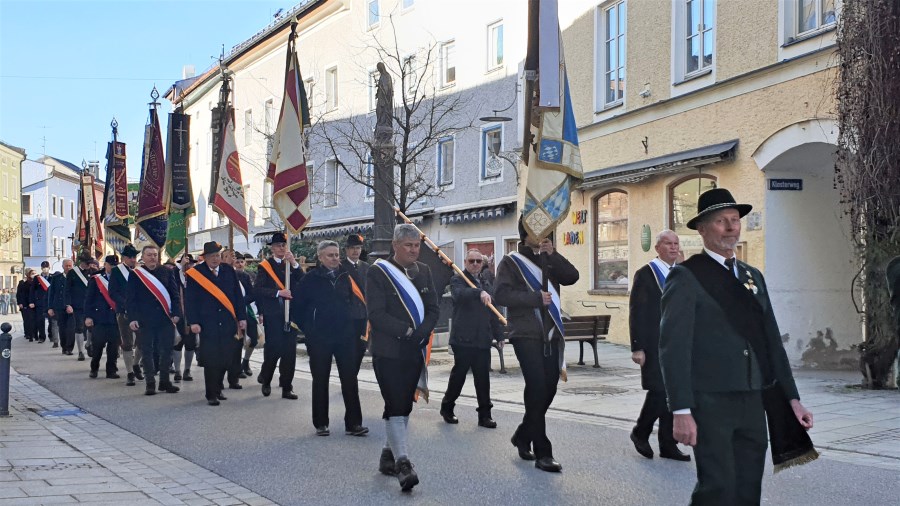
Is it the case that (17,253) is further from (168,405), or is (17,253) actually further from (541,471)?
(541,471)

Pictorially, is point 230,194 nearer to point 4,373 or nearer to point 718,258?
point 4,373

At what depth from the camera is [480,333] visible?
10.1 metres

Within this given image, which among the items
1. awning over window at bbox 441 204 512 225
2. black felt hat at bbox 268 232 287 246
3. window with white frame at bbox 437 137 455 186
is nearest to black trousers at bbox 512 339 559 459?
black felt hat at bbox 268 232 287 246

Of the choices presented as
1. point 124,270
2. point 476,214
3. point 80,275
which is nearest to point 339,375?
point 124,270

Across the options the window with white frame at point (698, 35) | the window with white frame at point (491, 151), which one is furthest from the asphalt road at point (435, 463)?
the window with white frame at point (491, 151)

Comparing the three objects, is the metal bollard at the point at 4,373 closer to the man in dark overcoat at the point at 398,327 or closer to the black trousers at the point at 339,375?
the black trousers at the point at 339,375

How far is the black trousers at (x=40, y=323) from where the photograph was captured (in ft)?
84.6

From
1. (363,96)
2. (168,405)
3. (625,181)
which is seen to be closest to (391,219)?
(625,181)

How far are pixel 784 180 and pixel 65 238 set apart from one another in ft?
262

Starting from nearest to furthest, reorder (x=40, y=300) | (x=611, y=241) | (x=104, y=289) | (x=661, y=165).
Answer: (x=104, y=289), (x=661, y=165), (x=611, y=241), (x=40, y=300)

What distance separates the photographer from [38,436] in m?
8.94

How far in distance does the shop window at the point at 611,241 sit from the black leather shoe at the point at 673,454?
1146 centimetres

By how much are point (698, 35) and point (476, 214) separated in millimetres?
10425

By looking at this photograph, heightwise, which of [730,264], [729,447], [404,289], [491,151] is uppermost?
[491,151]
